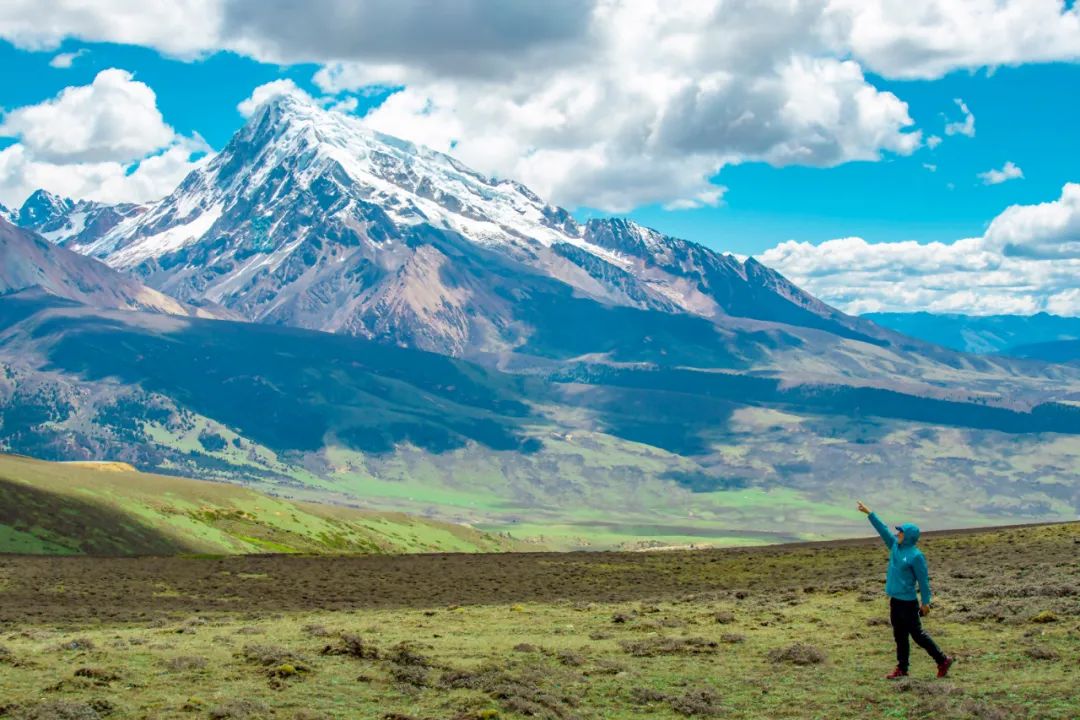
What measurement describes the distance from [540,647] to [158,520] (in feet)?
288

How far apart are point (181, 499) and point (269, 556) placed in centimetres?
4641

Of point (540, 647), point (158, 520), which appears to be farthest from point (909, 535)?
point (158, 520)

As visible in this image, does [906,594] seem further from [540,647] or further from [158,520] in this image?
[158,520]

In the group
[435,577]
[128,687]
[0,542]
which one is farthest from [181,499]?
[128,687]

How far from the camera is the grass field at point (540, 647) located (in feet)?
89.7

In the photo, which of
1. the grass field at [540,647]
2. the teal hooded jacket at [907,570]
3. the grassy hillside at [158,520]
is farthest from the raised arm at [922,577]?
the grassy hillside at [158,520]

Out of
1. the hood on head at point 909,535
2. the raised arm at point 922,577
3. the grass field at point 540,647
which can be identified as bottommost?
the grass field at point 540,647

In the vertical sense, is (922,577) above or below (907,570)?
below

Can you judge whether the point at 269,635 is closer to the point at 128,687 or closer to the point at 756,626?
the point at 128,687

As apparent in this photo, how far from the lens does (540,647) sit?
120 feet

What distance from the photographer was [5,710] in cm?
2598

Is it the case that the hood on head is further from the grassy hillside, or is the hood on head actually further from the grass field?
the grassy hillside

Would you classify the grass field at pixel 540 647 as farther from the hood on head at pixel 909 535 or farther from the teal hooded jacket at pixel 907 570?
the hood on head at pixel 909 535

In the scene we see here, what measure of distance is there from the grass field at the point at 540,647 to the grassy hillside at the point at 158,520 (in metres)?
32.1
